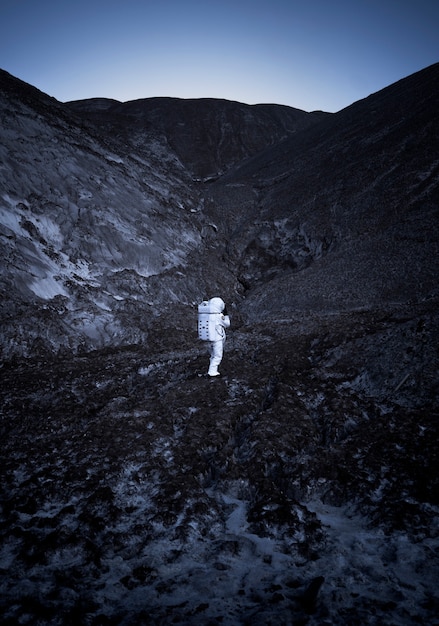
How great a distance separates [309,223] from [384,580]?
21616mm

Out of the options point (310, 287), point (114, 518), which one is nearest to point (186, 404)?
point (114, 518)

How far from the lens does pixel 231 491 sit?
5.90m

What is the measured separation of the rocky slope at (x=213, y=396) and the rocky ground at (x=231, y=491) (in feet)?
0.10

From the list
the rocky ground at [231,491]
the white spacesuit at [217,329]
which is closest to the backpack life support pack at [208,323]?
the white spacesuit at [217,329]

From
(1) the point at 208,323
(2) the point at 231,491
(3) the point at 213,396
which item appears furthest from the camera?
(1) the point at 208,323

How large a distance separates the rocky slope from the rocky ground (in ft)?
0.10

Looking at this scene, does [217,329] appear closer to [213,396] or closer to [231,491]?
[213,396]

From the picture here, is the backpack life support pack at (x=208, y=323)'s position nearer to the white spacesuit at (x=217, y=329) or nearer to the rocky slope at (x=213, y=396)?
the white spacesuit at (x=217, y=329)

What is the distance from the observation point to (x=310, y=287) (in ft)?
58.2

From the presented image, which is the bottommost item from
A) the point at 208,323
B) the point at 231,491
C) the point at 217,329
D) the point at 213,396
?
the point at 231,491

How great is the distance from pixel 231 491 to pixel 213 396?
3.20 meters

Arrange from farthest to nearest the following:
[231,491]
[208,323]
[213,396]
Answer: [208,323] → [213,396] → [231,491]

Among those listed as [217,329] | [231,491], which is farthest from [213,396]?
[231,491]

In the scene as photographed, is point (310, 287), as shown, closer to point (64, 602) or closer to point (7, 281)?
point (7, 281)
